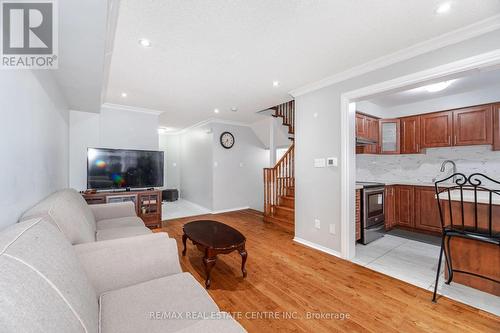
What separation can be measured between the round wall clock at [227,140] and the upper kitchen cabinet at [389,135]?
11.1 feet

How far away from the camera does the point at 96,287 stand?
122cm

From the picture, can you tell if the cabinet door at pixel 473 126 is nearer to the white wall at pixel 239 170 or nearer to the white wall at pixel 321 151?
the white wall at pixel 321 151

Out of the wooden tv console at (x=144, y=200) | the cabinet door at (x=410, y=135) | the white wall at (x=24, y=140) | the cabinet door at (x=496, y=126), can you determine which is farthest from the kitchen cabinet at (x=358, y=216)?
the white wall at (x=24, y=140)

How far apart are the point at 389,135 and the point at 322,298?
3562mm

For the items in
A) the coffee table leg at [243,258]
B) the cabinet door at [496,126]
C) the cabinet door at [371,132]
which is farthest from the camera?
the cabinet door at [371,132]

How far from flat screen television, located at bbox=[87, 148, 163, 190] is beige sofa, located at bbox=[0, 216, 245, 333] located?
9.03 feet

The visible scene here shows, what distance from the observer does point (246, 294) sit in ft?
6.48

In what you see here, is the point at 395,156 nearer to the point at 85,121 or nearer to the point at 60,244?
the point at 60,244

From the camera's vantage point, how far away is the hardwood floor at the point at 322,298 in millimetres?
1604

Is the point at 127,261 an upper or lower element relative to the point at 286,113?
lower

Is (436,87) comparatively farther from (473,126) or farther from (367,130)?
(367,130)

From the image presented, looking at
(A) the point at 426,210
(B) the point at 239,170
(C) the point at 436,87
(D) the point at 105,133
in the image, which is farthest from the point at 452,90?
(D) the point at 105,133

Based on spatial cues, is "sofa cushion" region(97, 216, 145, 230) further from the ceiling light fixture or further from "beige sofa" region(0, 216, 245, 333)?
the ceiling light fixture

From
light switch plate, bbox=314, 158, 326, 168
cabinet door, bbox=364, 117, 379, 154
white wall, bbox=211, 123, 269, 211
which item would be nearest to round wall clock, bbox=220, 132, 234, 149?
white wall, bbox=211, 123, 269, 211
